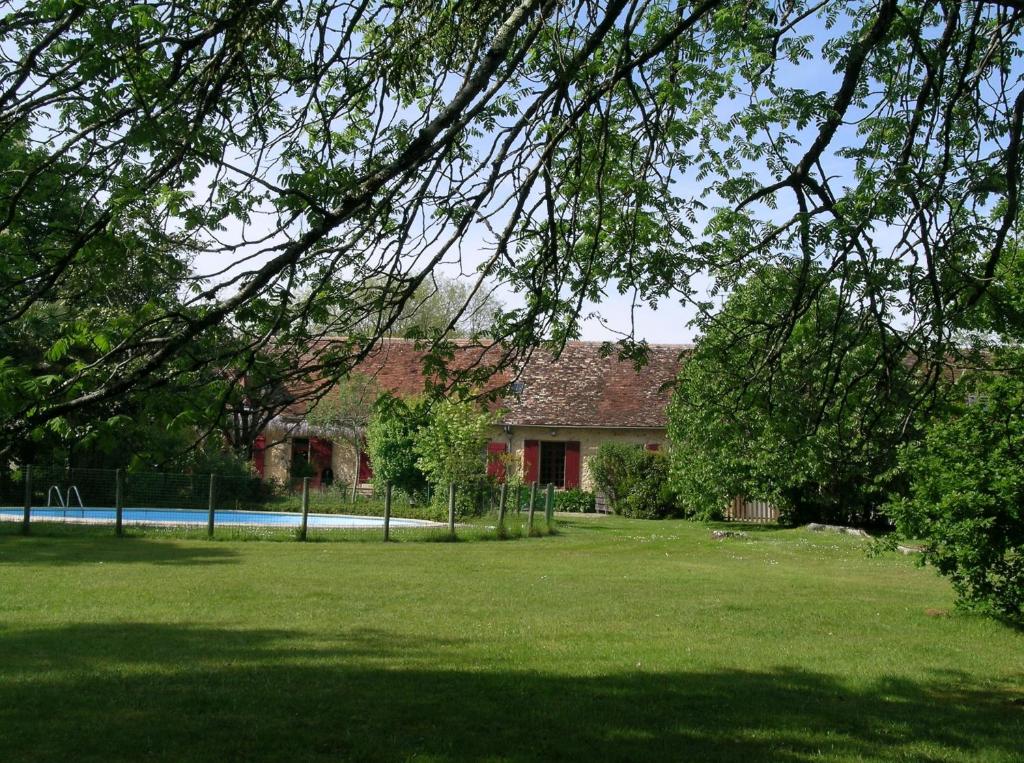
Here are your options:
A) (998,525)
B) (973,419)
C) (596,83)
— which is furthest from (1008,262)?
(596,83)

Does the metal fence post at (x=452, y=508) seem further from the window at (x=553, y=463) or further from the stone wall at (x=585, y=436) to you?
the window at (x=553, y=463)

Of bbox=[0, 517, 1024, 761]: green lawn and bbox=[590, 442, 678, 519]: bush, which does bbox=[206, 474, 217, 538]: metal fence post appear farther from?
bbox=[590, 442, 678, 519]: bush

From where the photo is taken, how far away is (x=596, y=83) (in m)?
8.10

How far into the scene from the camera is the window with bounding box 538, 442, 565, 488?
38.7 meters

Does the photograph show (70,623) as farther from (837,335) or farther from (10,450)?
(837,335)

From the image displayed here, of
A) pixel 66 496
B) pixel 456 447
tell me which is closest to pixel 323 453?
pixel 456 447

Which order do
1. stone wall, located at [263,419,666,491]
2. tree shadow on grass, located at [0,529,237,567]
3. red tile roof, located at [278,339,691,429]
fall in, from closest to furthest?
1. tree shadow on grass, located at [0,529,237,567]
2. stone wall, located at [263,419,666,491]
3. red tile roof, located at [278,339,691,429]

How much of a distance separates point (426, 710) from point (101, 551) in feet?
41.1

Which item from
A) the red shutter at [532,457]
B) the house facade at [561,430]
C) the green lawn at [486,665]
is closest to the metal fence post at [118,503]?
the green lawn at [486,665]

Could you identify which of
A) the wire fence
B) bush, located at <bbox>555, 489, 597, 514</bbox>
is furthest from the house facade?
the wire fence

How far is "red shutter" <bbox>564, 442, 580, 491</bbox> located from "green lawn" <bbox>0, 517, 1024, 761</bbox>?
21.3 meters

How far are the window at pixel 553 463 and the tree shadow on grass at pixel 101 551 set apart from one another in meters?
20.1

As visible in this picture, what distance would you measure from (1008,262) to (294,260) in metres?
7.83

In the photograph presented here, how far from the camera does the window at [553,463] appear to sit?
127 feet
